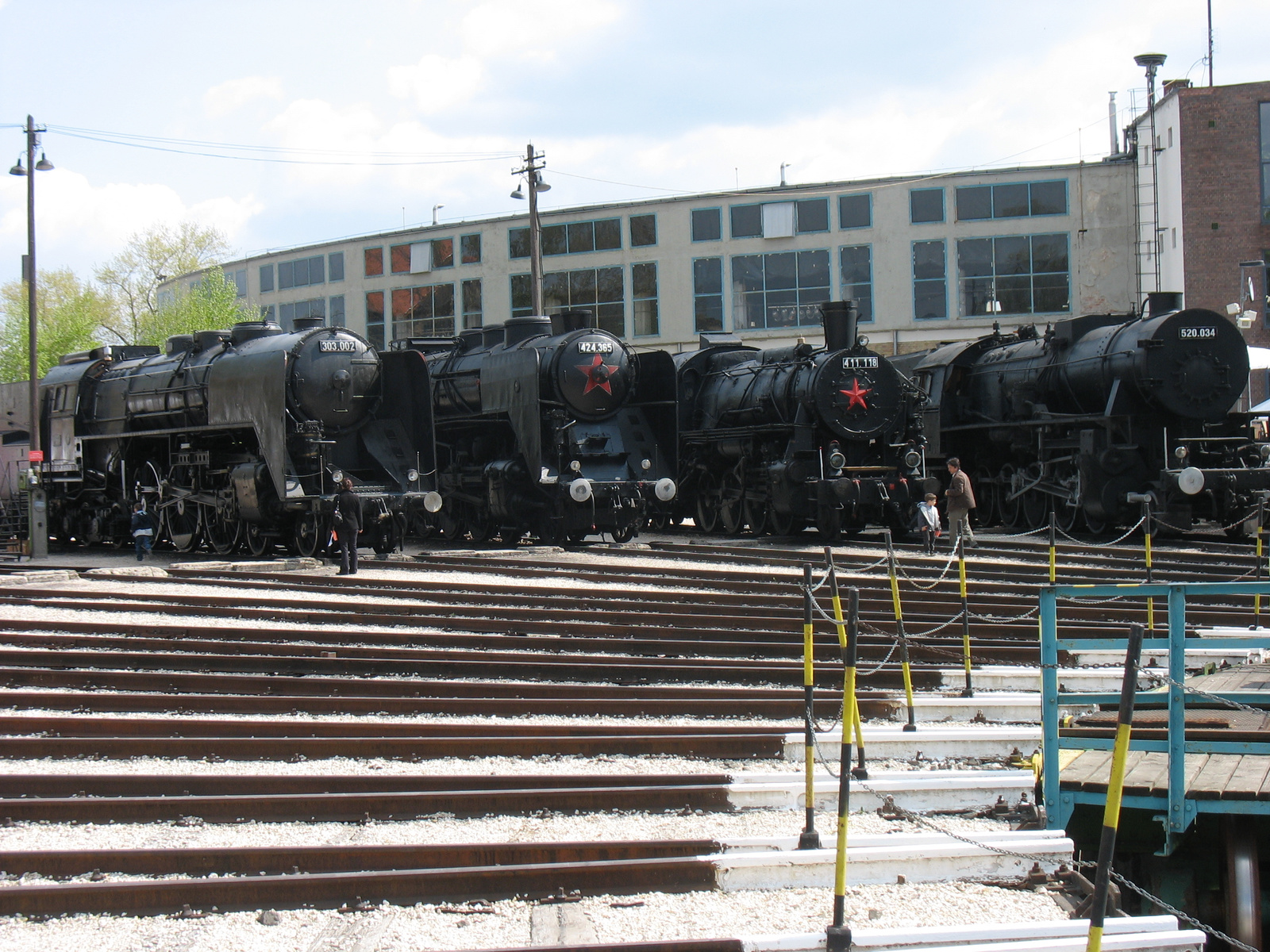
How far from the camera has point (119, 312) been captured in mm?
51344

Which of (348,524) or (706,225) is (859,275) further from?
(348,524)

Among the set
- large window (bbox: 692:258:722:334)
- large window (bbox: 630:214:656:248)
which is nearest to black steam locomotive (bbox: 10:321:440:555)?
large window (bbox: 692:258:722:334)

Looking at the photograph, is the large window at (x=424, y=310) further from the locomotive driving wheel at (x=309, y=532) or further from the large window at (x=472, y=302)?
the locomotive driving wheel at (x=309, y=532)

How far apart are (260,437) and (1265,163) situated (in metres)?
28.7

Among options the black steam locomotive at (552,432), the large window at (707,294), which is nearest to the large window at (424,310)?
the large window at (707,294)

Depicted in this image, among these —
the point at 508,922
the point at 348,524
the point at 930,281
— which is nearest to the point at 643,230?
the point at 930,281

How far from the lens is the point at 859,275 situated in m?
35.6

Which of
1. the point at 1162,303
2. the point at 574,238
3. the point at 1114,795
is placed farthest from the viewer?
the point at 574,238

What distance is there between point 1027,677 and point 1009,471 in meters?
12.5

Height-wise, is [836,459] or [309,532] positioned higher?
[836,459]

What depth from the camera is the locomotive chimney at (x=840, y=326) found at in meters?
18.5

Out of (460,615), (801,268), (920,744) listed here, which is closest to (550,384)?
(460,615)

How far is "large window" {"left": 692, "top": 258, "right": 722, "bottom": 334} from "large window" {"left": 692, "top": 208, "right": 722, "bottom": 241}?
0.70m

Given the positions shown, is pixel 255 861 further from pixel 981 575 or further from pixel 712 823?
pixel 981 575
